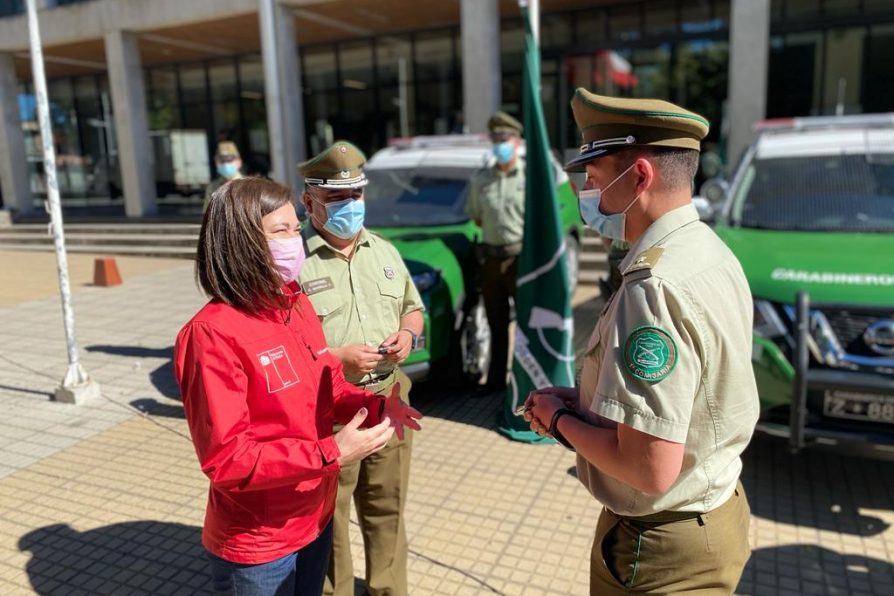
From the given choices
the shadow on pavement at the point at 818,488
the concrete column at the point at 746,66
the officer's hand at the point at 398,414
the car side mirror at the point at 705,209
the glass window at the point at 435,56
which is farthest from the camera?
the glass window at the point at 435,56

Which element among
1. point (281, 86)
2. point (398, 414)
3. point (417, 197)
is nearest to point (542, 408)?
point (398, 414)

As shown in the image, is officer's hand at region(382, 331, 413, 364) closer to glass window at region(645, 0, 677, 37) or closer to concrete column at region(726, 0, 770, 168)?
concrete column at region(726, 0, 770, 168)

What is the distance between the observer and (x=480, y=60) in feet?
44.3

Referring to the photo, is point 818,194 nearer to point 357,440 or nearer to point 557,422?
point 557,422

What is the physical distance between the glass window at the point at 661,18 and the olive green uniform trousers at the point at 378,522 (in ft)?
46.9

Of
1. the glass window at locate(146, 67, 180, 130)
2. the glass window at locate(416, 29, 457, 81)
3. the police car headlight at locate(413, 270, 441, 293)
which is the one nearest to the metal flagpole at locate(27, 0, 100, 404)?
the police car headlight at locate(413, 270, 441, 293)

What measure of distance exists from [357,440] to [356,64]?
19.0 m

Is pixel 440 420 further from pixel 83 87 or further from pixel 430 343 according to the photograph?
pixel 83 87

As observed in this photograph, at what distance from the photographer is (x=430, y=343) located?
5.27 meters

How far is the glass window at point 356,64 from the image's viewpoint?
19000mm

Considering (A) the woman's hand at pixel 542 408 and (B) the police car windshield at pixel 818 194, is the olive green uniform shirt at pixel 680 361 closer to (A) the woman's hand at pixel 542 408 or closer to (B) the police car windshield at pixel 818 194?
(A) the woman's hand at pixel 542 408

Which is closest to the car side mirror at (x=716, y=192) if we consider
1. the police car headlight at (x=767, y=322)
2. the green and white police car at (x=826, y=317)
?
the green and white police car at (x=826, y=317)

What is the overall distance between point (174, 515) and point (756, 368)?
3477 millimetres

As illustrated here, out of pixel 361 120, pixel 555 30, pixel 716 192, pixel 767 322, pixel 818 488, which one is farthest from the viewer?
pixel 361 120
